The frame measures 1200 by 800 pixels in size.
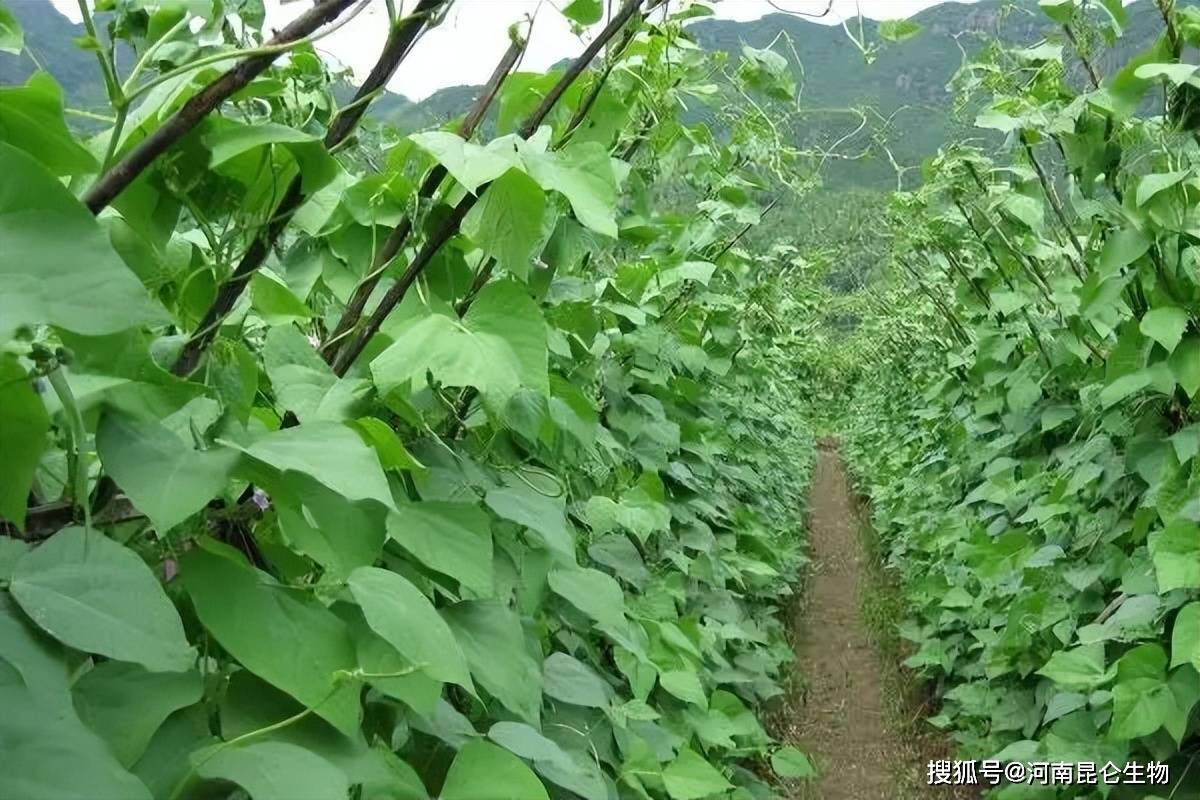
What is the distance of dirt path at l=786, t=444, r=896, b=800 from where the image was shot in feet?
13.1

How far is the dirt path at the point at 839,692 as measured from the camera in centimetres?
399

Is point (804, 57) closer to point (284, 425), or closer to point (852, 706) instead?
point (852, 706)

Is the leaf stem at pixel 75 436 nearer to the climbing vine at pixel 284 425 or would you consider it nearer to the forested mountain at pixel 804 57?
the climbing vine at pixel 284 425

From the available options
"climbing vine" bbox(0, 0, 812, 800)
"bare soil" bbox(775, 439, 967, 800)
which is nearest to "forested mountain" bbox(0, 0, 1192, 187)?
"climbing vine" bbox(0, 0, 812, 800)

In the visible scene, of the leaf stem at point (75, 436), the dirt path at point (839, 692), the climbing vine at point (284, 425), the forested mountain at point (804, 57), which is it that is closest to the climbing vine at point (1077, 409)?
the forested mountain at point (804, 57)

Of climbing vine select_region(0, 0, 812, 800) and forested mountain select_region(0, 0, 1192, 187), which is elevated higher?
forested mountain select_region(0, 0, 1192, 187)

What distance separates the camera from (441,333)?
99cm

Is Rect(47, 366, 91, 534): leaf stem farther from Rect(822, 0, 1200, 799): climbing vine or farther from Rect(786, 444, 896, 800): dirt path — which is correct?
Rect(786, 444, 896, 800): dirt path

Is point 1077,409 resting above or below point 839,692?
above

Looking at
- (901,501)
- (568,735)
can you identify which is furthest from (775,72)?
(901,501)

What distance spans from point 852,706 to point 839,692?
152mm

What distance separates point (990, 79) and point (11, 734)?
10.4 feet

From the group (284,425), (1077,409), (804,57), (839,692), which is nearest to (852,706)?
(839,692)

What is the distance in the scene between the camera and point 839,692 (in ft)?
16.0
